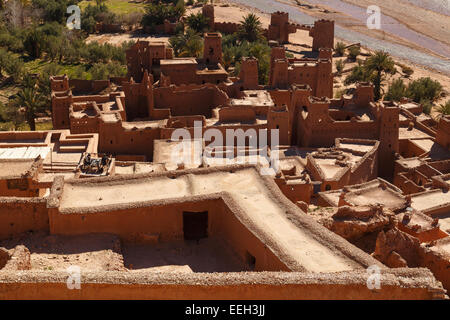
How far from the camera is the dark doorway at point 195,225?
15430mm

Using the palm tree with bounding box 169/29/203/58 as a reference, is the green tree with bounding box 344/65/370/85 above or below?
below

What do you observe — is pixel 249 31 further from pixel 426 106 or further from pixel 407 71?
pixel 426 106

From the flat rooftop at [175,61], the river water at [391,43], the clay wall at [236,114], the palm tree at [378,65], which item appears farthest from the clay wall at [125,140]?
the river water at [391,43]

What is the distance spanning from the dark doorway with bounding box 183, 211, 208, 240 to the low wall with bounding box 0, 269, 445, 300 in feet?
14.2

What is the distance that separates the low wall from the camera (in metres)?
10.9

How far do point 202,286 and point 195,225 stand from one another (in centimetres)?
463

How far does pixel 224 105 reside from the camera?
3061 centimetres

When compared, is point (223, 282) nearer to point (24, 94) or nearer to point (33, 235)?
point (33, 235)

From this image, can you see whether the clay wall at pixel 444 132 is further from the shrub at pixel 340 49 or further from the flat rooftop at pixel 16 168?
the shrub at pixel 340 49

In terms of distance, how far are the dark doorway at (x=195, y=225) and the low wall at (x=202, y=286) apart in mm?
4320

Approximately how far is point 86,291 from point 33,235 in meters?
4.01

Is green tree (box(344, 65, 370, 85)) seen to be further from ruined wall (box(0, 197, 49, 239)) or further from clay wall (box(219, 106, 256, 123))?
ruined wall (box(0, 197, 49, 239))

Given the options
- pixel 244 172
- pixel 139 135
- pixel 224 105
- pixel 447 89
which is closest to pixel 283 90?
pixel 224 105

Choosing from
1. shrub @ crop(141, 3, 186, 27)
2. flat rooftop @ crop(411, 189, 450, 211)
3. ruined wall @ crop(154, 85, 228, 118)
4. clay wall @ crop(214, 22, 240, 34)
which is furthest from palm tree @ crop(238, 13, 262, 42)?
flat rooftop @ crop(411, 189, 450, 211)
